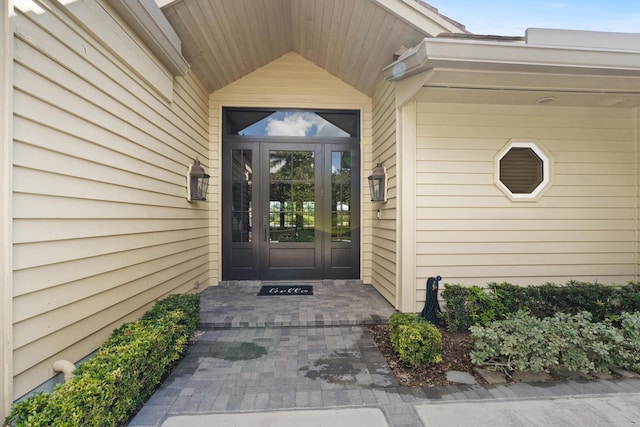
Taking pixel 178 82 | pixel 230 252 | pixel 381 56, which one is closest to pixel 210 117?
pixel 178 82

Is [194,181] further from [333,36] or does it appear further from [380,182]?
[333,36]

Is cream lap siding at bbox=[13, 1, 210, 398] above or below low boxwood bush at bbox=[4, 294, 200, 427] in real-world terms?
above

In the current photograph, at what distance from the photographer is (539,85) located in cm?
295

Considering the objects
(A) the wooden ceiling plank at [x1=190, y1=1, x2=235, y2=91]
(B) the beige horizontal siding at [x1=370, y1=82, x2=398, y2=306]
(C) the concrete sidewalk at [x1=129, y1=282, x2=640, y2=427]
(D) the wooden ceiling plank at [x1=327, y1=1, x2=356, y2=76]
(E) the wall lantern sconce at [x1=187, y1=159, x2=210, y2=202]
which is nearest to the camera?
(C) the concrete sidewalk at [x1=129, y1=282, x2=640, y2=427]

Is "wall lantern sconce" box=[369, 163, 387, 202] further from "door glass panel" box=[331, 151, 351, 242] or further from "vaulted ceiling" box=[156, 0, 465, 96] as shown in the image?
"vaulted ceiling" box=[156, 0, 465, 96]

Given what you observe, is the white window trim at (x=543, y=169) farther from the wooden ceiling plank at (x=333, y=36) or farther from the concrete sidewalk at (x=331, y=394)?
the wooden ceiling plank at (x=333, y=36)

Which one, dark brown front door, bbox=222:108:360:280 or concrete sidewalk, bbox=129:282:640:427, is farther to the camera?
dark brown front door, bbox=222:108:360:280

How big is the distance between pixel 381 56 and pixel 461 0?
1350 millimetres

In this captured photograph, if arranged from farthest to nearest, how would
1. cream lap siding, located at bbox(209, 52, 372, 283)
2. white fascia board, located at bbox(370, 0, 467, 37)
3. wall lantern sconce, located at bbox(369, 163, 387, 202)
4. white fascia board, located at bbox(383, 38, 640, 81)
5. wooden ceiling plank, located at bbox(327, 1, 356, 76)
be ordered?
1. cream lap siding, located at bbox(209, 52, 372, 283)
2. wall lantern sconce, located at bbox(369, 163, 387, 202)
3. wooden ceiling plank, located at bbox(327, 1, 356, 76)
4. white fascia board, located at bbox(370, 0, 467, 37)
5. white fascia board, located at bbox(383, 38, 640, 81)

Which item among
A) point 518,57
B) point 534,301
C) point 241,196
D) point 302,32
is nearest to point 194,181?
point 241,196

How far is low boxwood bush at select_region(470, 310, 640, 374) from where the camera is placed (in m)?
2.20

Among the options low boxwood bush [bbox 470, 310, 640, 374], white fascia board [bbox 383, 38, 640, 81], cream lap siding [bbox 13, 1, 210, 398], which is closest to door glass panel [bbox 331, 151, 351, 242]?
white fascia board [bbox 383, 38, 640, 81]

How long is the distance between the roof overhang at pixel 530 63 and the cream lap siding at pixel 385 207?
0.83m

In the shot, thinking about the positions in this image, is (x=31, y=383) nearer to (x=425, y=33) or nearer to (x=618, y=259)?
(x=425, y=33)
